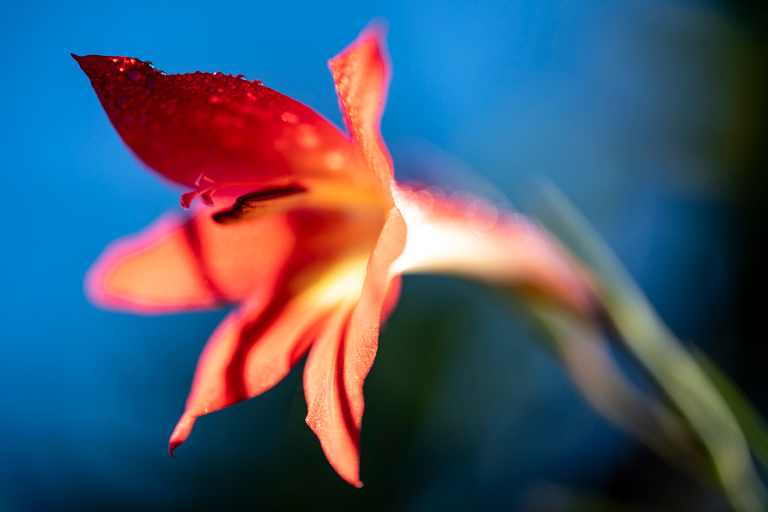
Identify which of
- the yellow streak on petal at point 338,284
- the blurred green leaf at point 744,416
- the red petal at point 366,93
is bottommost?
the blurred green leaf at point 744,416

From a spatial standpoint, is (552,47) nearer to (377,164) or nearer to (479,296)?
(479,296)

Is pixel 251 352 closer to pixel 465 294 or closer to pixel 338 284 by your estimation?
pixel 338 284

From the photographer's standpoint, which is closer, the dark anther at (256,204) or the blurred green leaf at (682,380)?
the dark anther at (256,204)

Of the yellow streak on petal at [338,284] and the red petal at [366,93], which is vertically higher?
the red petal at [366,93]

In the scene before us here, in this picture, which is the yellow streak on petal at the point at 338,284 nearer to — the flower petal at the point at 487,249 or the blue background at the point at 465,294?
the flower petal at the point at 487,249

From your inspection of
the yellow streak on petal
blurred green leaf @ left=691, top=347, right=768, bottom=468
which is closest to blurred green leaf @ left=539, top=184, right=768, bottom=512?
blurred green leaf @ left=691, top=347, right=768, bottom=468

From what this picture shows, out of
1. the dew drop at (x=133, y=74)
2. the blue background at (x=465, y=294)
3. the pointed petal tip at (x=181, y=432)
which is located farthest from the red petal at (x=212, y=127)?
the blue background at (x=465, y=294)

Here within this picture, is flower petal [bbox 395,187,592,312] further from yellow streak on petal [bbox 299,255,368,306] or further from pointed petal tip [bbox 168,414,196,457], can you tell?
pointed petal tip [bbox 168,414,196,457]

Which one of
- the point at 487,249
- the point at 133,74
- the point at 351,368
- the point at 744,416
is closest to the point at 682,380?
the point at 744,416
